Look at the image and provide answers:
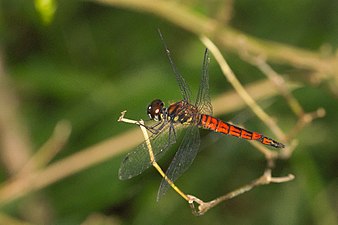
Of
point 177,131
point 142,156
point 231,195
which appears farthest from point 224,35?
point 231,195

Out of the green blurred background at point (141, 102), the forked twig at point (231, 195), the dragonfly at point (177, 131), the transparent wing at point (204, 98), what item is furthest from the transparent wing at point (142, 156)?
the green blurred background at point (141, 102)

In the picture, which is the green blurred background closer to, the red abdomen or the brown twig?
the brown twig

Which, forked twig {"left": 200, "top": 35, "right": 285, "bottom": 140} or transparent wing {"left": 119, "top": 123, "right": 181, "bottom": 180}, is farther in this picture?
forked twig {"left": 200, "top": 35, "right": 285, "bottom": 140}

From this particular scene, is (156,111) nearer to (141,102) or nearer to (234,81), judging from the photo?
(234,81)

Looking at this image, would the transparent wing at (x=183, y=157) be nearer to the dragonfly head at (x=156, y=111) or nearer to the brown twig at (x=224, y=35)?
the dragonfly head at (x=156, y=111)

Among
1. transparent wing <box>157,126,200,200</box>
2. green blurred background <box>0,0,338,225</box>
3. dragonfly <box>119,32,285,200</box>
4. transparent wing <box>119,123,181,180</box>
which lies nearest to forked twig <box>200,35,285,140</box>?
dragonfly <box>119,32,285,200</box>

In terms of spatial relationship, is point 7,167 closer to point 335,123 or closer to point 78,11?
point 78,11
